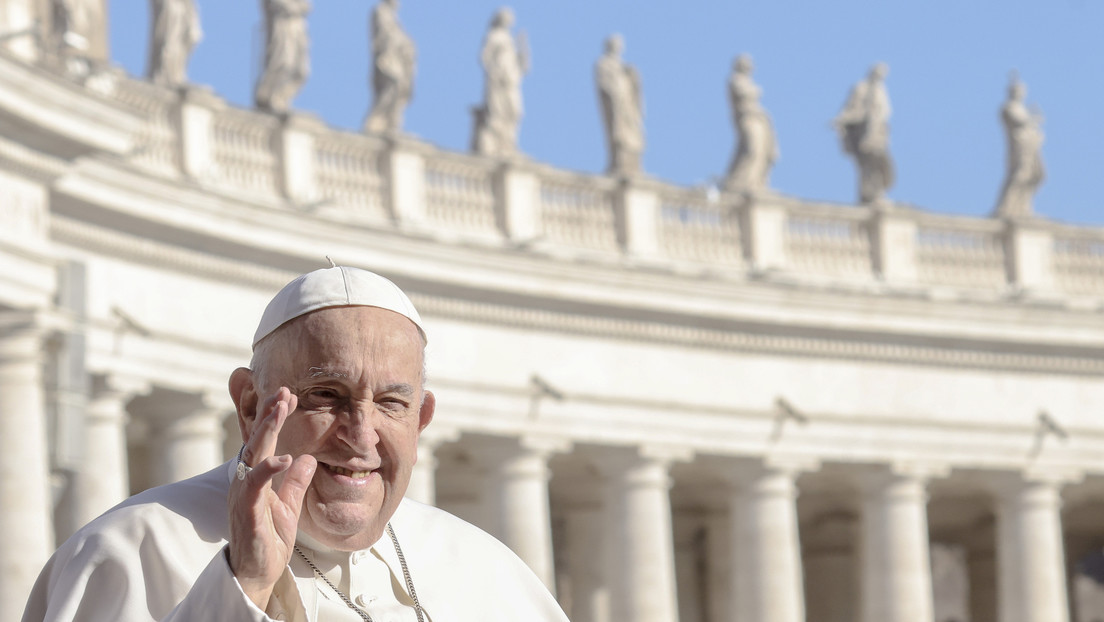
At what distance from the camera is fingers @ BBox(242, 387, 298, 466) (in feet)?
24.2

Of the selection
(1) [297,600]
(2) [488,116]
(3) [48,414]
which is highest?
(2) [488,116]

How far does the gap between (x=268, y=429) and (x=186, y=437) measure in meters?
37.3

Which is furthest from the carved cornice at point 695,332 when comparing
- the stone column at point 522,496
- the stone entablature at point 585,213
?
the stone column at point 522,496

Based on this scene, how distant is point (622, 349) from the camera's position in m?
53.7

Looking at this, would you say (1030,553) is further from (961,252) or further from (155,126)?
(155,126)

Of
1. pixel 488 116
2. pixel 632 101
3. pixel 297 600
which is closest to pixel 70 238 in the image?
pixel 488 116

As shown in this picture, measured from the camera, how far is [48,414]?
38812mm

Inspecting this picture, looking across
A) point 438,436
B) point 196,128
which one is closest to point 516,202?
point 438,436

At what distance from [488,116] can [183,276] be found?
39.7 ft

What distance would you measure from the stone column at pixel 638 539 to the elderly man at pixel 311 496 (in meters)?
42.7

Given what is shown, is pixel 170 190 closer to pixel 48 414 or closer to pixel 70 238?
pixel 70 238

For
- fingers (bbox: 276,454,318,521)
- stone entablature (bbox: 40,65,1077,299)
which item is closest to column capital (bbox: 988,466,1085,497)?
stone entablature (bbox: 40,65,1077,299)

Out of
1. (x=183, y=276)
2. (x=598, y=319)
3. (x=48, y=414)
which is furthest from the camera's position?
(x=598, y=319)

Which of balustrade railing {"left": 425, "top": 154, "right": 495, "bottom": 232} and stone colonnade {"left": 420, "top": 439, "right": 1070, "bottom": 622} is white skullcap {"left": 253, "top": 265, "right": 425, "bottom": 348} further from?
balustrade railing {"left": 425, "top": 154, "right": 495, "bottom": 232}
